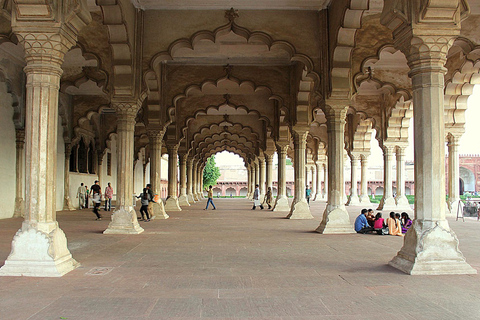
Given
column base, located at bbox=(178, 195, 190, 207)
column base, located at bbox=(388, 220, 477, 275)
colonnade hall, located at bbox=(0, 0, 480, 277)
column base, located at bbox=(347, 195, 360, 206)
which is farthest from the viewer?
column base, located at bbox=(178, 195, 190, 207)

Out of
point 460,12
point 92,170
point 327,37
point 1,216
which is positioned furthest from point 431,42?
point 92,170

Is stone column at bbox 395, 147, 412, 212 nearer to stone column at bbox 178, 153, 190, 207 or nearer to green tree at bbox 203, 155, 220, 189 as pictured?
stone column at bbox 178, 153, 190, 207

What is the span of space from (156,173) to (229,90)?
5.71 metres

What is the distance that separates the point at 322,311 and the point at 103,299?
7.48 feet

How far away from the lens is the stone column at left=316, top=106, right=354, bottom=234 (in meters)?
10.5

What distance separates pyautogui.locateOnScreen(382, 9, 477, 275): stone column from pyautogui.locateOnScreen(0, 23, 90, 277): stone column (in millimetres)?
4779

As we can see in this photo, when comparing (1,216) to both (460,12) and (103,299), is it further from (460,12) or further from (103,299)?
(460,12)

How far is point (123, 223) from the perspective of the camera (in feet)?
33.9

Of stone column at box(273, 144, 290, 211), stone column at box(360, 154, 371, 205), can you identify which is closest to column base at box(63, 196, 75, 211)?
stone column at box(273, 144, 290, 211)

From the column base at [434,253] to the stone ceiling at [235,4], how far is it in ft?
21.8

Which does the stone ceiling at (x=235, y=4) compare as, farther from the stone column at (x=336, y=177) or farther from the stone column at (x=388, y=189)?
the stone column at (x=388, y=189)

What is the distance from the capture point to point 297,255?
291 inches

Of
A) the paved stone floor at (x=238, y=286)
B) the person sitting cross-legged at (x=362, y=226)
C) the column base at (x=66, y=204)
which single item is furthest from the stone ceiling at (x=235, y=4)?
the column base at (x=66, y=204)

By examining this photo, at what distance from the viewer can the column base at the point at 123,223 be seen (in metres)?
10.3
